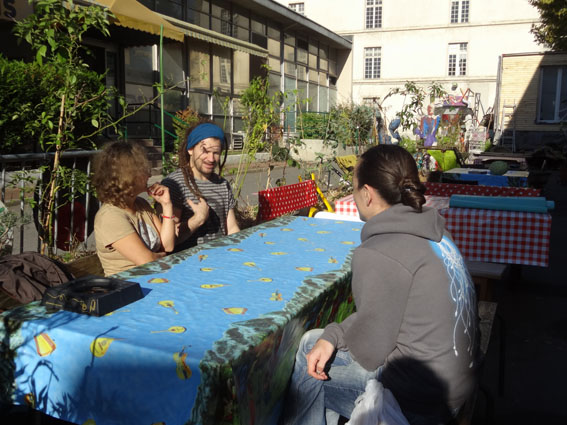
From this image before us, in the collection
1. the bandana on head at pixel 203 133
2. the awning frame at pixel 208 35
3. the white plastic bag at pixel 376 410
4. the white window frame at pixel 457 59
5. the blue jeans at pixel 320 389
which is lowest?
the blue jeans at pixel 320 389

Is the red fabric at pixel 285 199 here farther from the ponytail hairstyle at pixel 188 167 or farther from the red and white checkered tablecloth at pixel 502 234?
the red and white checkered tablecloth at pixel 502 234

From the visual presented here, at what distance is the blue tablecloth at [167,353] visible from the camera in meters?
1.56

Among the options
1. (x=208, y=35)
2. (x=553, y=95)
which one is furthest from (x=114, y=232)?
(x=553, y=95)

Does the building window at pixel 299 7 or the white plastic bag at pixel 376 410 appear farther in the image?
the building window at pixel 299 7

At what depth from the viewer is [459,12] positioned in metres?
36.3

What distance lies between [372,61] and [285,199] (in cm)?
3459

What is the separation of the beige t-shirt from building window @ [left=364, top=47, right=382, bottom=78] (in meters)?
36.7

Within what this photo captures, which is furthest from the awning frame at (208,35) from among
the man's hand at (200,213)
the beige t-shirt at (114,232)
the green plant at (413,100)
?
the beige t-shirt at (114,232)

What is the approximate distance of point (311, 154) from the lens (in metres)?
19.7

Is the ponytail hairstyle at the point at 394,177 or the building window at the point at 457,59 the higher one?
the building window at the point at 457,59

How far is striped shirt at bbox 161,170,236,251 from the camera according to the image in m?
3.77

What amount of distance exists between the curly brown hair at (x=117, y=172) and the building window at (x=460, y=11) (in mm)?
37984

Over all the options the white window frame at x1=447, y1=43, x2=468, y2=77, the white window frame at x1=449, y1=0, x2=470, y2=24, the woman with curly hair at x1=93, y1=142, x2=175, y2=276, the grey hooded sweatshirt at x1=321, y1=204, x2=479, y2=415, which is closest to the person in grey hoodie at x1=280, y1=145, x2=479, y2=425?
the grey hooded sweatshirt at x1=321, y1=204, x2=479, y2=415

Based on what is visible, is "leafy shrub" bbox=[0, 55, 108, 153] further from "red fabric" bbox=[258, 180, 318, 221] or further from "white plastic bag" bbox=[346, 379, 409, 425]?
"white plastic bag" bbox=[346, 379, 409, 425]
